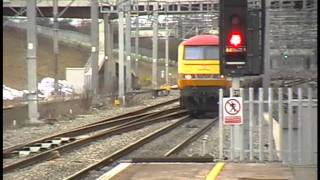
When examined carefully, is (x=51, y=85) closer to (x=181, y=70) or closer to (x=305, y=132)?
(x=181, y=70)

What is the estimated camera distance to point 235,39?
12.5 metres

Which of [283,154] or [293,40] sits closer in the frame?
[283,154]

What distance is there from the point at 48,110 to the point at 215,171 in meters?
19.5

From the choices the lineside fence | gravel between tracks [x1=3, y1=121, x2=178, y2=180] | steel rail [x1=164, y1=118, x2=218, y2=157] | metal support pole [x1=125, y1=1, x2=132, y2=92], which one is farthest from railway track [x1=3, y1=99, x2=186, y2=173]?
metal support pole [x1=125, y1=1, x2=132, y2=92]

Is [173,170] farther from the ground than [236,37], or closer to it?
closer to it

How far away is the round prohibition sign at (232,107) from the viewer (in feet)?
40.5

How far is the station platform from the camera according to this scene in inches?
412

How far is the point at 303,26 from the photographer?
5747 cm

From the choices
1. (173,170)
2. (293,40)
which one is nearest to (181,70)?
(173,170)

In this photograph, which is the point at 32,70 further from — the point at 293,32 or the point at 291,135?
the point at 293,32

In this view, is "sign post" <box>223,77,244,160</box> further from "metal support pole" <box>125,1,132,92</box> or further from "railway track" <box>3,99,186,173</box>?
"metal support pole" <box>125,1,132,92</box>

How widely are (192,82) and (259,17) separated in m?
15.9

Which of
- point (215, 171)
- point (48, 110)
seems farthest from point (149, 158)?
point (48, 110)

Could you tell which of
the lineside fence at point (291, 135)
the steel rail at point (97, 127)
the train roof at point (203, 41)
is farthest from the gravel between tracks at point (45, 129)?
the lineside fence at point (291, 135)
